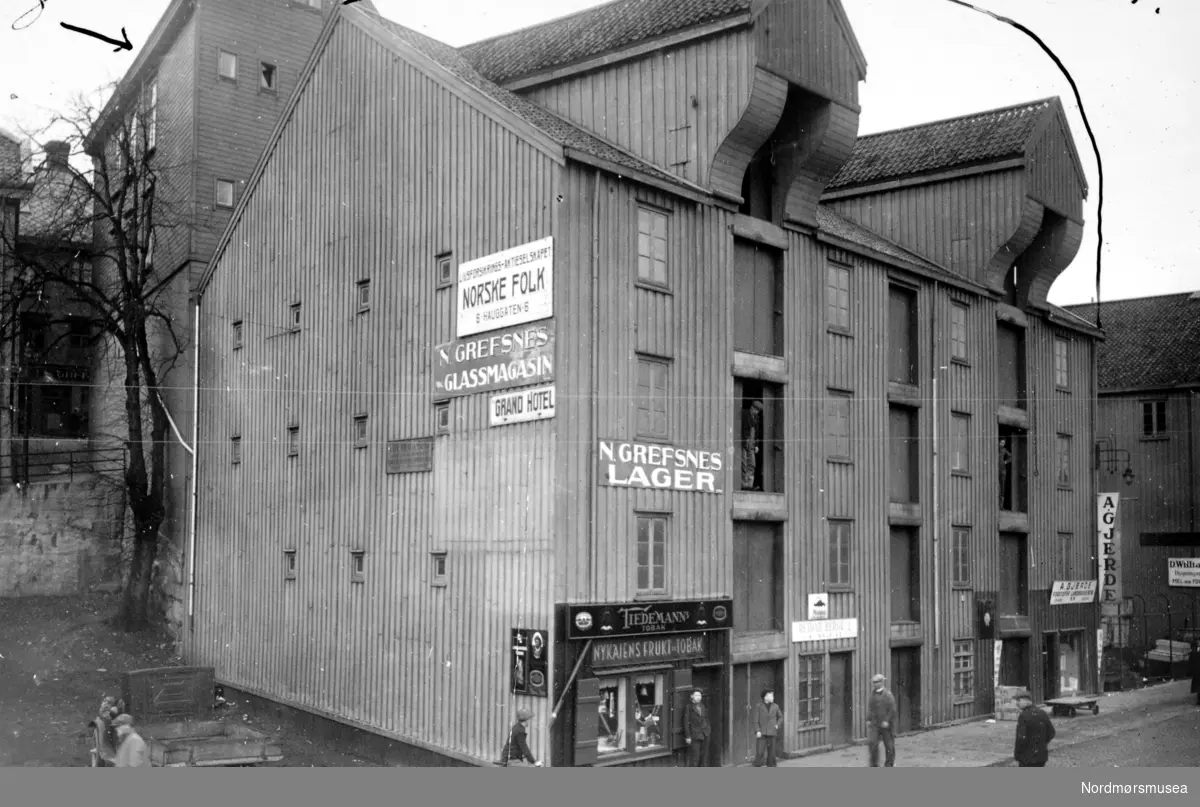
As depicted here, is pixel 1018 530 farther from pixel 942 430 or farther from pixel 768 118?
pixel 768 118

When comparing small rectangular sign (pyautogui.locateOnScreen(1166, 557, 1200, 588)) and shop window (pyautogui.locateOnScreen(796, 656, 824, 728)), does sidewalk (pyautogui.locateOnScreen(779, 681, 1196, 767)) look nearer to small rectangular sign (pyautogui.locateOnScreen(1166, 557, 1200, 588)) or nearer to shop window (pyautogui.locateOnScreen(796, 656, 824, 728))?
shop window (pyautogui.locateOnScreen(796, 656, 824, 728))

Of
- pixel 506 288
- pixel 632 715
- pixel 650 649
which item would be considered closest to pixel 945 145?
pixel 506 288

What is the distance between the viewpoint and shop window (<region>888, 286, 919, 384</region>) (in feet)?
102

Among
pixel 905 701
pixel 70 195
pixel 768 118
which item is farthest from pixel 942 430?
pixel 70 195

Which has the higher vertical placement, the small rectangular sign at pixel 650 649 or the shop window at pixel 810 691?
the small rectangular sign at pixel 650 649

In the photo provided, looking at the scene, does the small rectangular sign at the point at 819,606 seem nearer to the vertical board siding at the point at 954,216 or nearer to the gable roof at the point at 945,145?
the vertical board siding at the point at 954,216

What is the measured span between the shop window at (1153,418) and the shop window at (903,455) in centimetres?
1782

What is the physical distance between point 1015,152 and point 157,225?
24869mm

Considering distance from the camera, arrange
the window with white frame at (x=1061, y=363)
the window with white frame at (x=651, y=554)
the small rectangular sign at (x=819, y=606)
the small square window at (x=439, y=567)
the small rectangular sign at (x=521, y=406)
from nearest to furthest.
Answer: the small rectangular sign at (x=521, y=406) < the window with white frame at (x=651, y=554) < the small square window at (x=439, y=567) < the small rectangular sign at (x=819, y=606) < the window with white frame at (x=1061, y=363)

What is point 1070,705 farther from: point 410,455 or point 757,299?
point 410,455

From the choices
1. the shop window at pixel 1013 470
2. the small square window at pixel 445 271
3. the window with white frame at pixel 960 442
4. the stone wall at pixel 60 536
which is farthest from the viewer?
the stone wall at pixel 60 536

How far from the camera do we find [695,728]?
23141mm

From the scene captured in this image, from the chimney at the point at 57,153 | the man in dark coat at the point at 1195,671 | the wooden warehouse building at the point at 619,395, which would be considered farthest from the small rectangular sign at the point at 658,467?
the chimney at the point at 57,153

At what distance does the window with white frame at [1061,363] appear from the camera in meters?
37.4
